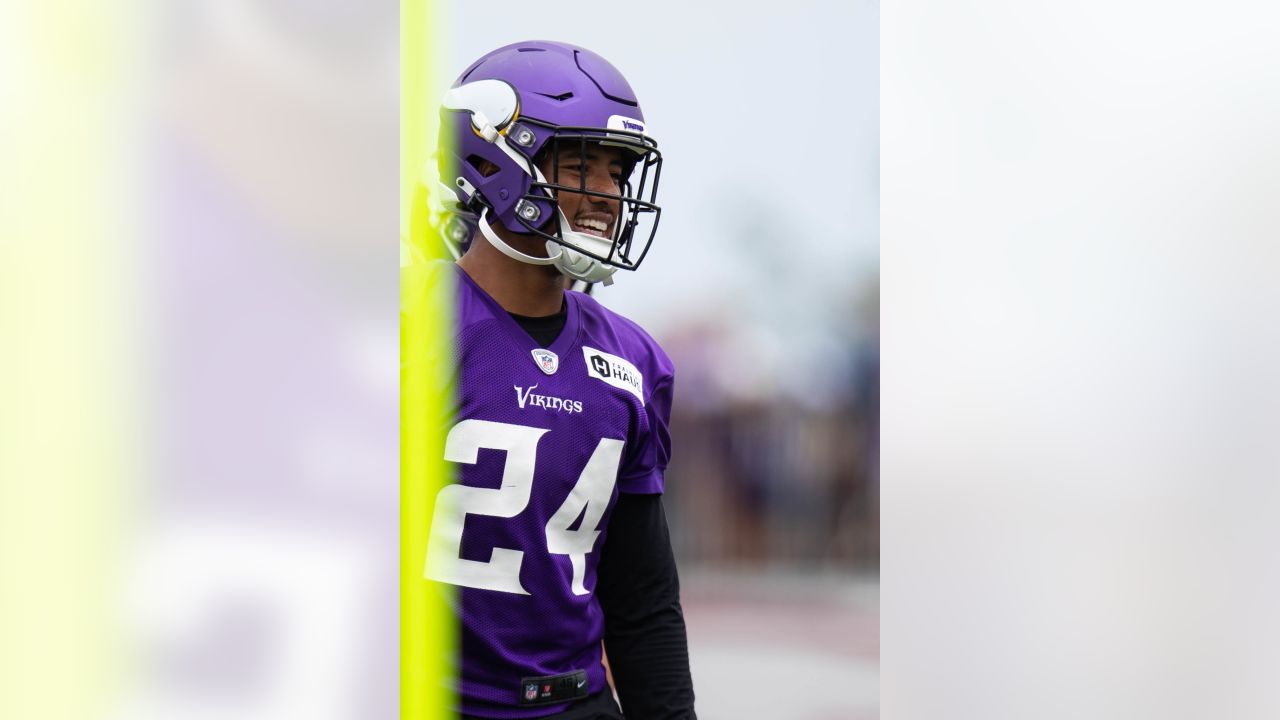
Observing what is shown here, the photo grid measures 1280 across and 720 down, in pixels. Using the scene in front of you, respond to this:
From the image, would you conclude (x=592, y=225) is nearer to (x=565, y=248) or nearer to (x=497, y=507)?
(x=565, y=248)

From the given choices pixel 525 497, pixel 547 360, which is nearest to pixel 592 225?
pixel 547 360

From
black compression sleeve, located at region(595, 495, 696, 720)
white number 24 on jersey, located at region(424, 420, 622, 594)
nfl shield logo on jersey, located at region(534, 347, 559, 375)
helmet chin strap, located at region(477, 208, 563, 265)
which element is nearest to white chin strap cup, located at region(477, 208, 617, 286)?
helmet chin strap, located at region(477, 208, 563, 265)

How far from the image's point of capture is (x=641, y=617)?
1576mm

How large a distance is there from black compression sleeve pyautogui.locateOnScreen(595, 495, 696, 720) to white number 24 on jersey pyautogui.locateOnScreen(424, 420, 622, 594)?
0.11 m

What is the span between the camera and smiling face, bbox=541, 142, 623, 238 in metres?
1.48

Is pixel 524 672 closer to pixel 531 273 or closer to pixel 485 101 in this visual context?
pixel 531 273

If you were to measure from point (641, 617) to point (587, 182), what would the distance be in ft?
1.92

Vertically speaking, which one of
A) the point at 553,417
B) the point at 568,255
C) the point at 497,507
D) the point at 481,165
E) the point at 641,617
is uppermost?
the point at 481,165

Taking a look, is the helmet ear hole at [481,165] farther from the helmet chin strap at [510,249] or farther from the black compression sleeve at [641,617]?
the black compression sleeve at [641,617]

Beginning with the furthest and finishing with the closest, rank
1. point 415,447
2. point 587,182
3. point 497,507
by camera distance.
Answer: point 587,182, point 497,507, point 415,447
